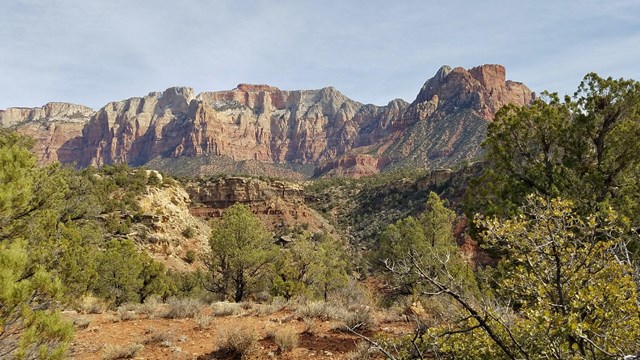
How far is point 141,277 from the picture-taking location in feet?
78.5

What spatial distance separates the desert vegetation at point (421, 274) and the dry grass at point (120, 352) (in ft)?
0.11

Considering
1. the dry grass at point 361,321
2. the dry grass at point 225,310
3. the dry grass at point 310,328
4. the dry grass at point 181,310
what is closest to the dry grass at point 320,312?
the dry grass at point 361,321

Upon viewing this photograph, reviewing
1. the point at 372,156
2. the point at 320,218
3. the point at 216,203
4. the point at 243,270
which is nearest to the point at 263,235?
the point at 243,270

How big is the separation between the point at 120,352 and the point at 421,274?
8.26 m

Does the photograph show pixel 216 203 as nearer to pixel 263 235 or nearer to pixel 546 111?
pixel 263 235

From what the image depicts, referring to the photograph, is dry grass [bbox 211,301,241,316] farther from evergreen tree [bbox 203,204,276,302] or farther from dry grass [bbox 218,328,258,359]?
evergreen tree [bbox 203,204,276,302]

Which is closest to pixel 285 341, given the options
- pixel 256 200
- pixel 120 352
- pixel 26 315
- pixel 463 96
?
pixel 120 352

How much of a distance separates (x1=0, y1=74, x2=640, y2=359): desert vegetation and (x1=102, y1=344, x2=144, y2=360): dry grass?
0.03 metres

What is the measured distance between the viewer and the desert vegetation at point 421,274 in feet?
14.6

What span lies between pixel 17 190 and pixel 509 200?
1247 cm


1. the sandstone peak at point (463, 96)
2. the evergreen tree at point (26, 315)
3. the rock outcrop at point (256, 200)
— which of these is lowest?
the rock outcrop at point (256, 200)

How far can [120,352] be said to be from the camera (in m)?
9.01

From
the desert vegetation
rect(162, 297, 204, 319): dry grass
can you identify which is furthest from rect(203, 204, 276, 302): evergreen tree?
rect(162, 297, 204, 319): dry grass

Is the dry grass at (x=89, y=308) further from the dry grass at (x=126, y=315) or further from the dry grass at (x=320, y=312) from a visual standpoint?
the dry grass at (x=320, y=312)
